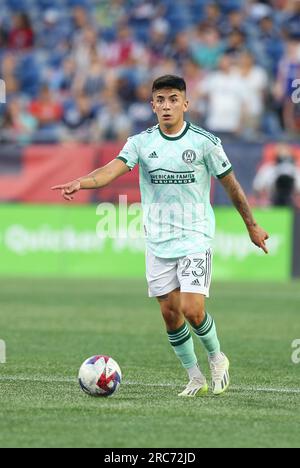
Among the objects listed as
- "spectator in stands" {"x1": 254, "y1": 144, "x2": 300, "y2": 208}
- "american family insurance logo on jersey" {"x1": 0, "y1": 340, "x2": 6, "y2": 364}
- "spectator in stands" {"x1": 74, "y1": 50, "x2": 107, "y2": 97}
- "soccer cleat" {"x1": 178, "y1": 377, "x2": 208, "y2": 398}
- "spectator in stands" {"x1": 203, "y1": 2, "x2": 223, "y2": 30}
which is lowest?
"soccer cleat" {"x1": 178, "y1": 377, "x2": 208, "y2": 398}

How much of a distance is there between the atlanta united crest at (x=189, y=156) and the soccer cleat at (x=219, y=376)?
1467 mm

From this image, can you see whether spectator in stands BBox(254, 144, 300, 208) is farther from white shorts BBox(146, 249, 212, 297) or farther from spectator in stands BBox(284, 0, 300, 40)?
white shorts BBox(146, 249, 212, 297)

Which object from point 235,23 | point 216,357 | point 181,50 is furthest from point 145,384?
point 181,50

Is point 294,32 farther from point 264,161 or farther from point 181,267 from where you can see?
point 181,267

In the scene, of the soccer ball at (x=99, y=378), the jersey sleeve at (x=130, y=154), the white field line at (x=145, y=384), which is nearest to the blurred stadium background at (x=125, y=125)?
the white field line at (x=145, y=384)

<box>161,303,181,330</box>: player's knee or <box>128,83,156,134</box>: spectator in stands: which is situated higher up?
<box>128,83,156,134</box>: spectator in stands

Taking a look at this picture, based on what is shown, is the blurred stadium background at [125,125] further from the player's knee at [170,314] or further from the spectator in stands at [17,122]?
the player's knee at [170,314]

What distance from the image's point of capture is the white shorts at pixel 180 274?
8555mm

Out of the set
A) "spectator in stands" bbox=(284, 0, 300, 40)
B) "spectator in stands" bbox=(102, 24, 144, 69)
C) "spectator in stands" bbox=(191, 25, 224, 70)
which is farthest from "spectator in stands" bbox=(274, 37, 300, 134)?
"spectator in stands" bbox=(102, 24, 144, 69)

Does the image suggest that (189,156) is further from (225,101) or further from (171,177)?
(225,101)

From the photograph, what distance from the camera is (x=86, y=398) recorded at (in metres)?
8.32

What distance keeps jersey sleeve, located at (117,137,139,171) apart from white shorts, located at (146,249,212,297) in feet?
2.22

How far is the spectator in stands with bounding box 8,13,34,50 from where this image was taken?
2434 centimetres
